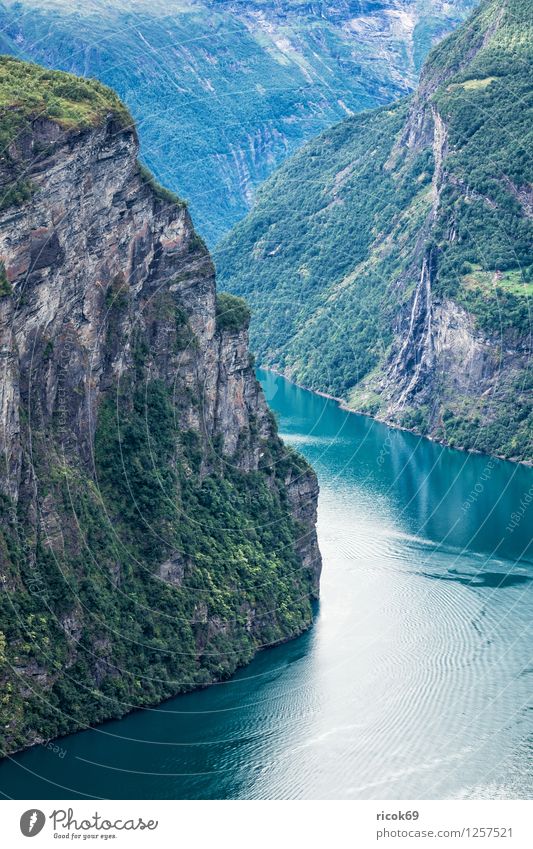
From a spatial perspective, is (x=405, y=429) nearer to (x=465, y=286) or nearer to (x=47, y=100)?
(x=465, y=286)

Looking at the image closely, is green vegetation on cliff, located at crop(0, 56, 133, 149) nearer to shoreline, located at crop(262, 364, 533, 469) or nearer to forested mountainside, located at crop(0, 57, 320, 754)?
forested mountainside, located at crop(0, 57, 320, 754)

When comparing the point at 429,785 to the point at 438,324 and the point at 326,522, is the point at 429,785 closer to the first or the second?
the point at 326,522

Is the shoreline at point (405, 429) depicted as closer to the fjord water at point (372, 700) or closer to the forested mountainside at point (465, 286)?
the forested mountainside at point (465, 286)

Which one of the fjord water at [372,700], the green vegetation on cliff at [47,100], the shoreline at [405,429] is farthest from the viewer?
the shoreline at [405,429]

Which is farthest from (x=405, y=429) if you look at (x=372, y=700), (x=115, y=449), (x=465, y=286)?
(x=372, y=700)

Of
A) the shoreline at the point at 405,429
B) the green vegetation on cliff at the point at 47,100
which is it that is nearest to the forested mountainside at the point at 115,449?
the green vegetation on cliff at the point at 47,100
